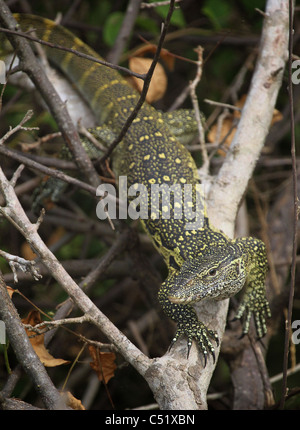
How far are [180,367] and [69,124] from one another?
6.64ft

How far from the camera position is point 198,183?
149 inches

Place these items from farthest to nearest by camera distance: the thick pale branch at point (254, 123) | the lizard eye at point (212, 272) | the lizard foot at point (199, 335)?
the thick pale branch at point (254, 123) → the lizard eye at point (212, 272) → the lizard foot at point (199, 335)

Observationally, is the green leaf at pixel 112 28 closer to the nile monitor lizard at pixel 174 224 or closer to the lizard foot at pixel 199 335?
the nile monitor lizard at pixel 174 224

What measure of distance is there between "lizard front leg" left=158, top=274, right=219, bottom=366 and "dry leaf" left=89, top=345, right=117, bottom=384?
1.59 ft

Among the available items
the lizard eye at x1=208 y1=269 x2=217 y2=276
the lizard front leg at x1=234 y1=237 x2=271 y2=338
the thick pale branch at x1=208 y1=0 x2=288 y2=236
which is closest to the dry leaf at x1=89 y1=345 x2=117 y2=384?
the lizard eye at x1=208 y1=269 x2=217 y2=276

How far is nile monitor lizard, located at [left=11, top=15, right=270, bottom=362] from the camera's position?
3008 mm

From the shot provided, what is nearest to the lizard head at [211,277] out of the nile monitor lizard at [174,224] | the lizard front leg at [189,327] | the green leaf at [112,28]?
the nile monitor lizard at [174,224]

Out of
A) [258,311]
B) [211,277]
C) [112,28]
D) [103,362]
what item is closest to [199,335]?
[211,277]

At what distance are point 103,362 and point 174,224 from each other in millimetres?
1089

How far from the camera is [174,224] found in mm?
3551

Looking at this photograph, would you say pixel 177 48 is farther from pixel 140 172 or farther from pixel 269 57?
pixel 140 172

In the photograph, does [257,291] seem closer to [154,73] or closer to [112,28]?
[154,73]

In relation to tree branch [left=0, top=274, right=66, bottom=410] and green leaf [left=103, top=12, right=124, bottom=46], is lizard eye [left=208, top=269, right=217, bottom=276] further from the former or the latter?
green leaf [left=103, top=12, right=124, bottom=46]

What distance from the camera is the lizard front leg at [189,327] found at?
2.80 m
